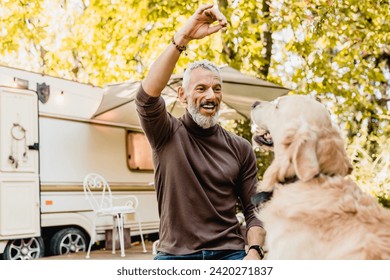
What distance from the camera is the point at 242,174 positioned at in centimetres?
269

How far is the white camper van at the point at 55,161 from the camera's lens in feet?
21.5

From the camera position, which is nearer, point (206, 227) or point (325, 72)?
point (206, 227)

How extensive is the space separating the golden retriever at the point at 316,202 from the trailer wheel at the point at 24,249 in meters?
4.75

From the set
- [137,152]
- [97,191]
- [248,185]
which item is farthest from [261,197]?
[137,152]

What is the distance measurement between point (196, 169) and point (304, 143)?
0.52 metres

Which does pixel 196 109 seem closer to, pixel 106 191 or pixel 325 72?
pixel 325 72

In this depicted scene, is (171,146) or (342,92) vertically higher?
(342,92)

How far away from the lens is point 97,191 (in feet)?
25.5

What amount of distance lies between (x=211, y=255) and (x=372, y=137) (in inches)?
214

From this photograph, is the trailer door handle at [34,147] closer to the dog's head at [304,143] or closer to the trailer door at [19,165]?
the trailer door at [19,165]

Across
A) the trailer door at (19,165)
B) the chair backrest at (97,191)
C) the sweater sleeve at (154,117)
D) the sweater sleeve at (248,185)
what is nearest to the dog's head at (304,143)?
the sweater sleeve at (248,185)

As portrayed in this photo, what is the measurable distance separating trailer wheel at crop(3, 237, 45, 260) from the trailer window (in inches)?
79.7

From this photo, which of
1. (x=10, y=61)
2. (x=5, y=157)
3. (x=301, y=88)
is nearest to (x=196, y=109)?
(x=5, y=157)
